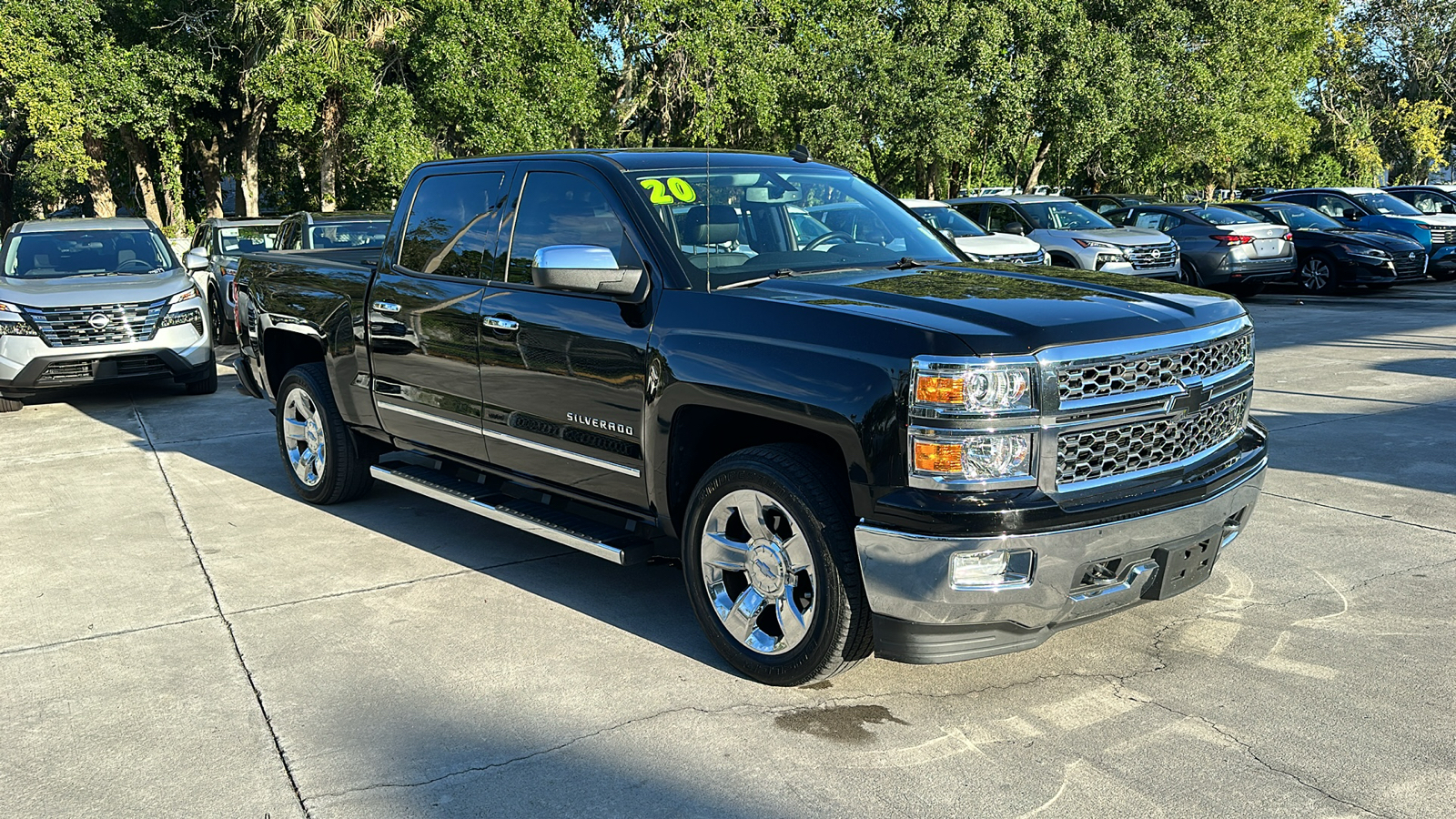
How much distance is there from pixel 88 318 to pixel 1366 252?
17.2 metres

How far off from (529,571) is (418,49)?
19.3m

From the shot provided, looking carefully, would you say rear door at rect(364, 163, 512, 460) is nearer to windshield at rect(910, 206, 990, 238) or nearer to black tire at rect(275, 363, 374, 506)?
black tire at rect(275, 363, 374, 506)

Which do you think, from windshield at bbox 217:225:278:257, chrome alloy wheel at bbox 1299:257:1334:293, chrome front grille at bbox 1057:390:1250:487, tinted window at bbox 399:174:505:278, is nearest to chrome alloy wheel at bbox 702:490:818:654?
chrome front grille at bbox 1057:390:1250:487

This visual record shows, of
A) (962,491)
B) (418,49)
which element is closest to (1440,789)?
(962,491)

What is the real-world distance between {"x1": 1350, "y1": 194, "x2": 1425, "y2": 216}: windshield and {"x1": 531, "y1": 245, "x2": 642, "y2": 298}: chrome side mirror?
802 inches

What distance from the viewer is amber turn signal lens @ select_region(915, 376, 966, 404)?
11.6 ft

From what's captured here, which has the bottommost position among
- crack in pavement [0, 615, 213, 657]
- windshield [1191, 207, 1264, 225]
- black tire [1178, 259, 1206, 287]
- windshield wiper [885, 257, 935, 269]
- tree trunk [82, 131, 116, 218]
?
crack in pavement [0, 615, 213, 657]

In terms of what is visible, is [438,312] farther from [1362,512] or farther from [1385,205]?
[1385,205]

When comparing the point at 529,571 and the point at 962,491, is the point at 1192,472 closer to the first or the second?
the point at 962,491

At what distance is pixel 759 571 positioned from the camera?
4125mm

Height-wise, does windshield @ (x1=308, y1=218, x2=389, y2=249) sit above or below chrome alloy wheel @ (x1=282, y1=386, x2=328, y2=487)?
above

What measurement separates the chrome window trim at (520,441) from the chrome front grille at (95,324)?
579 cm

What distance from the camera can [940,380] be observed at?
11.6 feet

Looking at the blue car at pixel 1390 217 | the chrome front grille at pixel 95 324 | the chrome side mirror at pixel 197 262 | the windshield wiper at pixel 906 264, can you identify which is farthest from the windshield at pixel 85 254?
the blue car at pixel 1390 217
